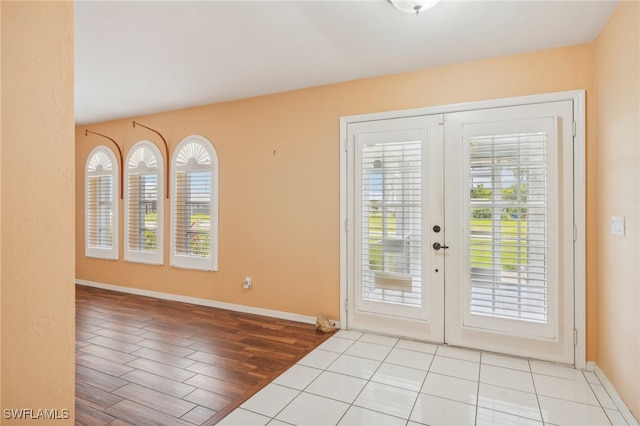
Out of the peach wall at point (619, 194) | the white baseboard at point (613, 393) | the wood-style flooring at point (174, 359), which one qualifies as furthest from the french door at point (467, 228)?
the wood-style flooring at point (174, 359)

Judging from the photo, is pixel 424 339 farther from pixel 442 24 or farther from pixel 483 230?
pixel 442 24

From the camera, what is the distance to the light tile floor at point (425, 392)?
85.2 inches

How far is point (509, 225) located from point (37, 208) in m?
3.13

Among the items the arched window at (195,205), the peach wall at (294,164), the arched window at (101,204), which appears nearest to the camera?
the peach wall at (294,164)

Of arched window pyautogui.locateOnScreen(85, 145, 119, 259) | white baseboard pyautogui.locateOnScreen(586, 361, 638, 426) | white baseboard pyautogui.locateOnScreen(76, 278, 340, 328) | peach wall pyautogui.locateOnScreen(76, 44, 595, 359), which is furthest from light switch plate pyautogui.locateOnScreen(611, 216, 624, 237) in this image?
arched window pyautogui.locateOnScreen(85, 145, 119, 259)

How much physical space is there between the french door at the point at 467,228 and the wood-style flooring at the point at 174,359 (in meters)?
0.95

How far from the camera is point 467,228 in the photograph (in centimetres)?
316

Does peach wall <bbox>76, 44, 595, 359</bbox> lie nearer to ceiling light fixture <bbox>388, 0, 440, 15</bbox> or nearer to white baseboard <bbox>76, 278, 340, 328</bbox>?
white baseboard <bbox>76, 278, 340, 328</bbox>

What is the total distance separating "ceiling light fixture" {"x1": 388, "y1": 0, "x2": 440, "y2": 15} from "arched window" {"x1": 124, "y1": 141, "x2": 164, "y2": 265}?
12.7 ft

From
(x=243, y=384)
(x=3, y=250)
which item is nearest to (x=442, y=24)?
(x=3, y=250)

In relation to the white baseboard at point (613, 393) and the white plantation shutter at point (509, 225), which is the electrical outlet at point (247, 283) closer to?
the white plantation shutter at point (509, 225)

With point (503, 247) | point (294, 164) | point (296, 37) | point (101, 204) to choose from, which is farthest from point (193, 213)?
point (503, 247)

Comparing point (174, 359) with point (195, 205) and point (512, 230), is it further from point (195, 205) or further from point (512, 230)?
point (512, 230)

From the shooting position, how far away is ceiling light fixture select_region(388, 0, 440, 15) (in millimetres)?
2170
